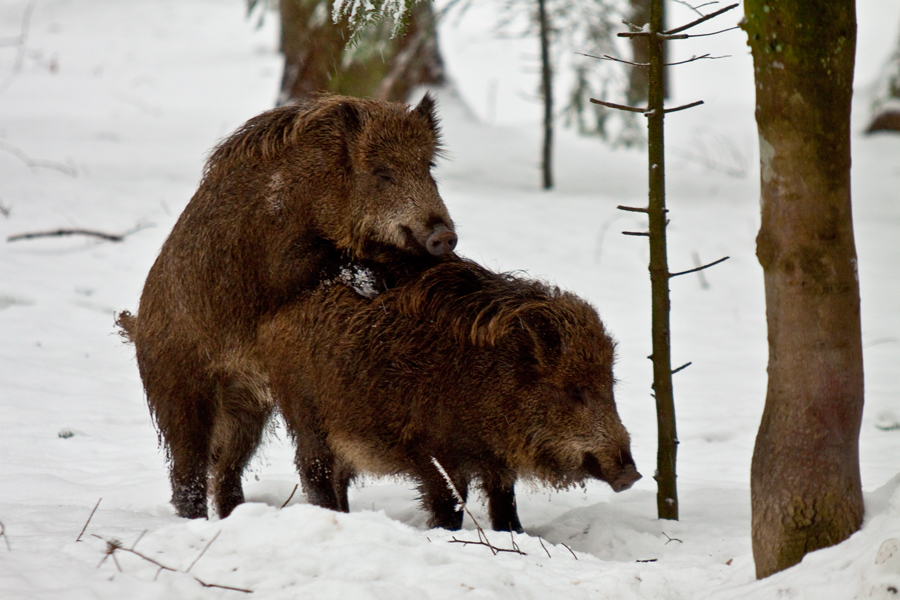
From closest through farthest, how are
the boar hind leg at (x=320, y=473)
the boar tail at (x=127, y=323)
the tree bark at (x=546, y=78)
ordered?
the boar hind leg at (x=320, y=473) < the boar tail at (x=127, y=323) < the tree bark at (x=546, y=78)

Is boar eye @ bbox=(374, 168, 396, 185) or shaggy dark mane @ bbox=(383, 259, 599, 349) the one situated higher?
boar eye @ bbox=(374, 168, 396, 185)

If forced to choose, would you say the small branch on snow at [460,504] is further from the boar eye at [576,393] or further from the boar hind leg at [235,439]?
the boar hind leg at [235,439]

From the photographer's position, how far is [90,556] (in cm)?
305

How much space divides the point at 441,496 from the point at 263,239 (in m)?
1.63

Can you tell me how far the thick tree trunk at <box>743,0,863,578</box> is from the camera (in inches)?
118

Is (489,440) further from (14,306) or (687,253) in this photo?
(687,253)

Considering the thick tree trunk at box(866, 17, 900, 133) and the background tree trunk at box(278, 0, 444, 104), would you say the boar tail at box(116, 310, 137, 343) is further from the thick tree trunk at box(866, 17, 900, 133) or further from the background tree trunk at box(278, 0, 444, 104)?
the thick tree trunk at box(866, 17, 900, 133)

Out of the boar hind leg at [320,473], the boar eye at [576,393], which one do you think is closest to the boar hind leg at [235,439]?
the boar hind leg at [320,473]

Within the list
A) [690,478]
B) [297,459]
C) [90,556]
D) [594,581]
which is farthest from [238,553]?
[690,478]

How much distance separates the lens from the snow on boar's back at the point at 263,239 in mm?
4551

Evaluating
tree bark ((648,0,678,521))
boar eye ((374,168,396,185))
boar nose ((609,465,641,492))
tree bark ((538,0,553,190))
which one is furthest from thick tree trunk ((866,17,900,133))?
boar eye ((374,168,396,185))

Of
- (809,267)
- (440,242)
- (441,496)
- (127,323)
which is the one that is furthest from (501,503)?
A: (127,323)

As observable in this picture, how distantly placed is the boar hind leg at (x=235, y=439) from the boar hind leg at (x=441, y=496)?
44.2 inches

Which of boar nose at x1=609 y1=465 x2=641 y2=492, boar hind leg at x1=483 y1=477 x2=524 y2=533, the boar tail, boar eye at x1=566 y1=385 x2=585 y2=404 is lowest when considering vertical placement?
boar hind leg at x1=483 y1=477 x2=524 y2=533
